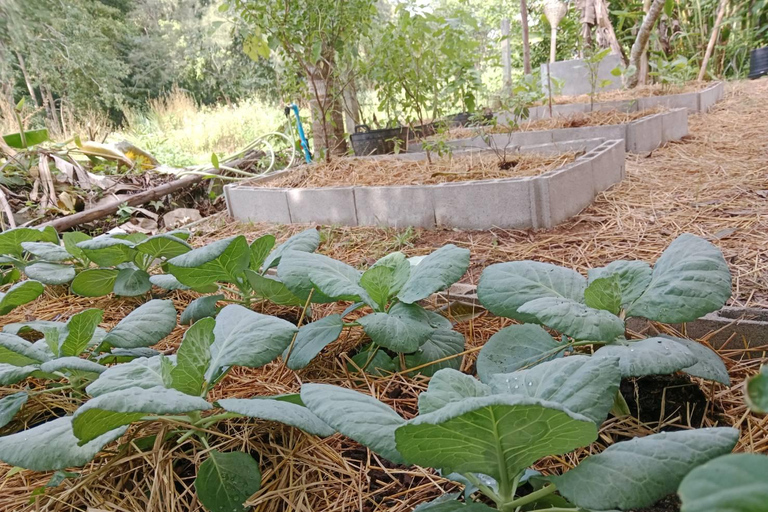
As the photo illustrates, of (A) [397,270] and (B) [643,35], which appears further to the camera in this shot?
(B) [643,35]

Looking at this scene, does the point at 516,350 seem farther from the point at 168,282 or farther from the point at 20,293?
the point at 20,293

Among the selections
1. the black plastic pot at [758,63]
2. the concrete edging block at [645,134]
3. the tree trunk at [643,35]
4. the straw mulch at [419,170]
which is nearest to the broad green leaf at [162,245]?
the straw mulch at [419,170]

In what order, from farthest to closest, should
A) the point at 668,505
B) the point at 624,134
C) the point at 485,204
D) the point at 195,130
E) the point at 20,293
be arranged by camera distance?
1. the point at 195,130
2. the point at 624,134
3. the point at 485,204
4. the point at 20,293
5. the point at 668,505

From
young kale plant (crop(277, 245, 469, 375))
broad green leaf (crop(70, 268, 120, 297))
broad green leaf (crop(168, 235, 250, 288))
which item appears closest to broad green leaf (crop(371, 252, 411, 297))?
young kale plant (crop(277, 245, 469, 375))

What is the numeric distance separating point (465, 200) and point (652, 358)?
4.83ft

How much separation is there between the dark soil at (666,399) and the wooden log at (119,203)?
2.91 meters

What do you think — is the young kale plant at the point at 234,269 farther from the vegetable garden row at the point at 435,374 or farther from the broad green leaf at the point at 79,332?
the broad green leaf at the point at 79,332

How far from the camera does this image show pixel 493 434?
0.57 metres

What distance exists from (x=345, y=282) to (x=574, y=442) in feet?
2.12

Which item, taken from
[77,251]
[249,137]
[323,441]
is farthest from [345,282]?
[249,137]

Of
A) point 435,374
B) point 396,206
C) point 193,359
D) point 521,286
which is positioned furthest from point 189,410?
point 396,206

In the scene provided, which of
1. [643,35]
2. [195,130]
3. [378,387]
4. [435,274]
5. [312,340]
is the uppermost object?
[643,35]

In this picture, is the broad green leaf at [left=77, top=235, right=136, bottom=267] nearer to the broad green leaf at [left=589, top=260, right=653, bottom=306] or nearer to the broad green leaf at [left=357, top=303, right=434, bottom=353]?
the broad green leaf at [left=357, top=303, right=434, bottom=353]

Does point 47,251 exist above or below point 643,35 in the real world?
below
